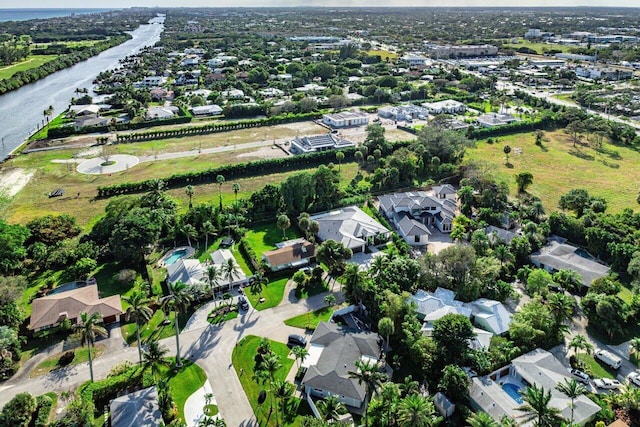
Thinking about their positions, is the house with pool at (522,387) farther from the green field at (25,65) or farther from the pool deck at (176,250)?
the green field at (25,65)

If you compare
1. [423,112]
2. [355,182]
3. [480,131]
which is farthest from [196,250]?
[423,112]

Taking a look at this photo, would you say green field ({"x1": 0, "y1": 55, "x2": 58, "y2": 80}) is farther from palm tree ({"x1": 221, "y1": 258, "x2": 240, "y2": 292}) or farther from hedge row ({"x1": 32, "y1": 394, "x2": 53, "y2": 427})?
hedge row ({"x1": 32, "y1": 394, "x2": 53, "y2": 427})

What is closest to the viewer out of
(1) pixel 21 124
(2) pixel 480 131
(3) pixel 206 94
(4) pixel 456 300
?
(4) pixel 456 300

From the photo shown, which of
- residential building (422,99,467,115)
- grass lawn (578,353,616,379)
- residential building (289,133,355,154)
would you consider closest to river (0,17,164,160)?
residential building (289,133,355,154)

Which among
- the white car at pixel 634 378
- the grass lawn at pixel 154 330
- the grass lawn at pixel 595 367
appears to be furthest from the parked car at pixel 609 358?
the grass lawn at pixel 154 330

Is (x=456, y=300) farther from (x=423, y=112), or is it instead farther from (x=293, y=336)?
(x=423, y=112)

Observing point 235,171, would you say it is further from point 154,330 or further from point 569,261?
point 569,261
